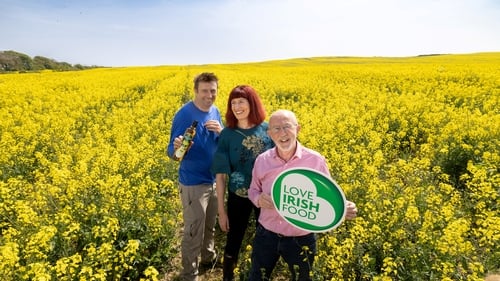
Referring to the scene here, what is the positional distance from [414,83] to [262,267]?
15.1m

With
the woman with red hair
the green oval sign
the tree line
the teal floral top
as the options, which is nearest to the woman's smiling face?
the woman with red hair

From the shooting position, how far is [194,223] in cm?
360

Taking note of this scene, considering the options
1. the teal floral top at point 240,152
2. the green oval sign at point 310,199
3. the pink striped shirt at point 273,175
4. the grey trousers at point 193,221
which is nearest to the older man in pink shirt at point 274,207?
the pink striped shirt at point 273,175

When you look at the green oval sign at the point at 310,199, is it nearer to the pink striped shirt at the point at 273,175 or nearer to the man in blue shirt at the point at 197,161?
the pink striped shirt at the point at 273,175

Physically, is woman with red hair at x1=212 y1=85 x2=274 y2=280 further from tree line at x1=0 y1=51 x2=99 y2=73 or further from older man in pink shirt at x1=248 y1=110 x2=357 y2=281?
tree line at x1=0 y1=51 x2=99 y2=73

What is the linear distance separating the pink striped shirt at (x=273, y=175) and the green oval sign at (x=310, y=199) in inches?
10.1

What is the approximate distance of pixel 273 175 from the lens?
2.62 metres

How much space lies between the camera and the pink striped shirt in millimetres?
2502

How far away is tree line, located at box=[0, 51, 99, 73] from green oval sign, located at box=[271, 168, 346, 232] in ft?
236

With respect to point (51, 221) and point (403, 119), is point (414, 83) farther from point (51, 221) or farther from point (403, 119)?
point (51, 221)

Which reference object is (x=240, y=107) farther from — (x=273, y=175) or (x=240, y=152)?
(x=273, y=175)

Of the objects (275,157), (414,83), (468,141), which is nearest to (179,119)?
(275,157)

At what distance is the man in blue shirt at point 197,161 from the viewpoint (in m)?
3.50

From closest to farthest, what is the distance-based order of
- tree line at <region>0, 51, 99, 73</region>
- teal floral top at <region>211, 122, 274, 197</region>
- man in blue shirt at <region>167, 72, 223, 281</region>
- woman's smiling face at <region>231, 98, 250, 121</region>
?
1. woman's smiling face at <region>231, 98, 250, 121</region>
2. teal floral top at <region>211, 122, 274, 197</region>
3. man in blue shirt at <region>167, 72, 223, 281</region>
4. tree line at <region>0, 51, 99, 73</region>
